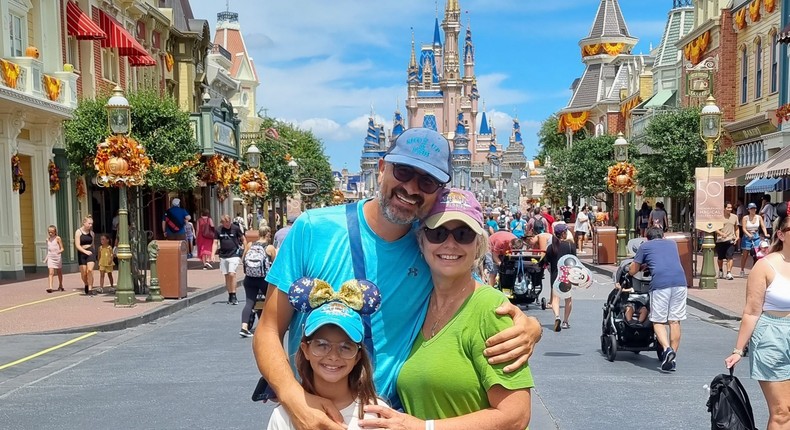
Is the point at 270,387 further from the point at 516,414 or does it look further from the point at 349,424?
the point at 516,414

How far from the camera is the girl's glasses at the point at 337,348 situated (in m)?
2.64

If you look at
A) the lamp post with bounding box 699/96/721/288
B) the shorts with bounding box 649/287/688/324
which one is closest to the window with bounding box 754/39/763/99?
the lamp post with bounding box 699/96/721/288

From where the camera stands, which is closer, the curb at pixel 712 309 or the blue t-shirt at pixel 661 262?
the blue t-shirt at pixel 661 262

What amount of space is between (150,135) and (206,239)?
6631 mm

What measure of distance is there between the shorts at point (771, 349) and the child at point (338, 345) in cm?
347

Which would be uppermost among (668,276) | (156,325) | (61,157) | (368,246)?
(61,157)

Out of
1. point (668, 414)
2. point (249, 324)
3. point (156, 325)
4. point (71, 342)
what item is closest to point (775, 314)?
point (668, 414)

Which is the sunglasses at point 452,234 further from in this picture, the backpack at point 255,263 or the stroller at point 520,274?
the stroller at point 520,274

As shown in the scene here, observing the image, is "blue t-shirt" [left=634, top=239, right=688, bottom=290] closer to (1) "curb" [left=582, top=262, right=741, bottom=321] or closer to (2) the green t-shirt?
(1) "curb" [left=582, top=262, right=741, bottom=321]

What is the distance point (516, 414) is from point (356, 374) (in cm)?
54

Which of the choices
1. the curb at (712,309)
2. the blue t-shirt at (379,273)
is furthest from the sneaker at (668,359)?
→ the blue t-shirt at (379,273)

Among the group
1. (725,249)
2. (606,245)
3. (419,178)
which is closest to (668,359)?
(419,178)

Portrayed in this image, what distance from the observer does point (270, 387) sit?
9.55ft

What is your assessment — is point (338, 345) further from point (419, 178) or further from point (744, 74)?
point (744, 74)
